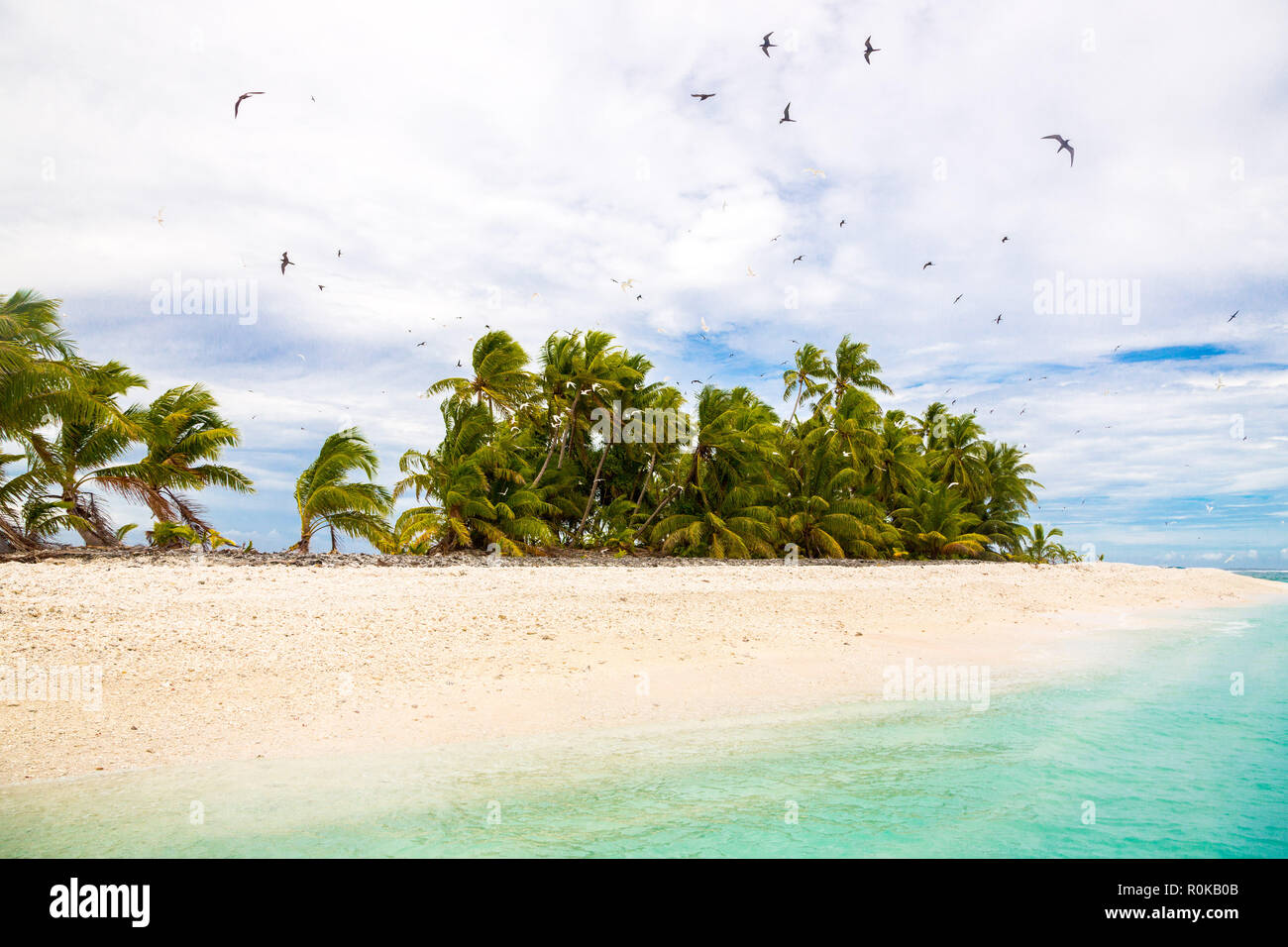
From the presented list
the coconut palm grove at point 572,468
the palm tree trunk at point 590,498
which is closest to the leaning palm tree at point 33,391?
the coconut palm grove at point 572,468

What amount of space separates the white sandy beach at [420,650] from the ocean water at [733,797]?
65 cm

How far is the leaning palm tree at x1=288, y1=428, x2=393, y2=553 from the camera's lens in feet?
61.7

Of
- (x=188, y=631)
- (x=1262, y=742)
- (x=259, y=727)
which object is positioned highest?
(x=188, y=631)

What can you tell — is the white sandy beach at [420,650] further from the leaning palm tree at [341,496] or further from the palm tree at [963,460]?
the palm tree at [963,460]

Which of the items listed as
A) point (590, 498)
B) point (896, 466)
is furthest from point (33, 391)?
point (896, 466)

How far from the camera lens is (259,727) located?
6781mm

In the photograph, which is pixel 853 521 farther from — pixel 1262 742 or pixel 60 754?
pixel 60 754

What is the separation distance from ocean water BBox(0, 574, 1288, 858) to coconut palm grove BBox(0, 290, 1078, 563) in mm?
13755

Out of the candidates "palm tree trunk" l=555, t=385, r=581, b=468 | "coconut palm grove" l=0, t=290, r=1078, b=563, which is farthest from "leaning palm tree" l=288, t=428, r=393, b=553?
"palm tree trunk" l=555, t=385, r=581, b=468

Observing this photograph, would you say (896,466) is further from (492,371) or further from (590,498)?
(492,371)

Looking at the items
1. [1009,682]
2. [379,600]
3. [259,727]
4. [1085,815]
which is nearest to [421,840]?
[259,727]

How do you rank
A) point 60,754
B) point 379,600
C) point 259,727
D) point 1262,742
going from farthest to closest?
point 379,600, point 1262,742, point 259,727, point 60,754
